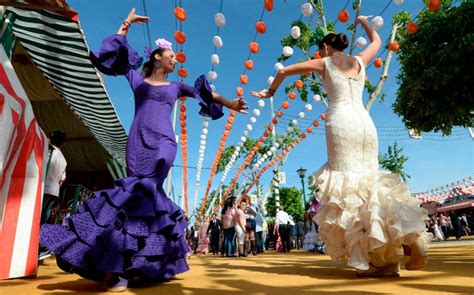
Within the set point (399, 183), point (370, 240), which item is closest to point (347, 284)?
point (370, 240)

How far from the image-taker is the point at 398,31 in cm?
1070

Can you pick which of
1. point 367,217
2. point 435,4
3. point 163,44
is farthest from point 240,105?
point 435,4

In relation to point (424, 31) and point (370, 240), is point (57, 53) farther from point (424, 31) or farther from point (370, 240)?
point (424, 31)

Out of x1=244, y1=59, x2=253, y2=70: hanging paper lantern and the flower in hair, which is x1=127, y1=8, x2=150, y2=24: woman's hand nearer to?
the flower in hair

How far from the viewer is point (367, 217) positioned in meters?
2.71

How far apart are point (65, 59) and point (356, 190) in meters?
4.68

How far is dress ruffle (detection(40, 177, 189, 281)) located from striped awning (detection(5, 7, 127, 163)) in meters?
2.42

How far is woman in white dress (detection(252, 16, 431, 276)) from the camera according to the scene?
8.59ft

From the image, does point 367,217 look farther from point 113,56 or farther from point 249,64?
point 249,64

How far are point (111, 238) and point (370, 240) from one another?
74.7 inches

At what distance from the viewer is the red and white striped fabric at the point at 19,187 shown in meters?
2.44

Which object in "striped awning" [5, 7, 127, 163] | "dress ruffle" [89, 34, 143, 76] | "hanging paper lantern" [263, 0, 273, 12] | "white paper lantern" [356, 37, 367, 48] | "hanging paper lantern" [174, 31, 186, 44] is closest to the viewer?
"dress ruffle" [89, 34, 143, 76]

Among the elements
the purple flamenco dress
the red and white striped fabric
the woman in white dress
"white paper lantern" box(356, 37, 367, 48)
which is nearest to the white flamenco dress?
the woman in white dress

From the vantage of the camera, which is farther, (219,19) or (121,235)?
(219,19)
